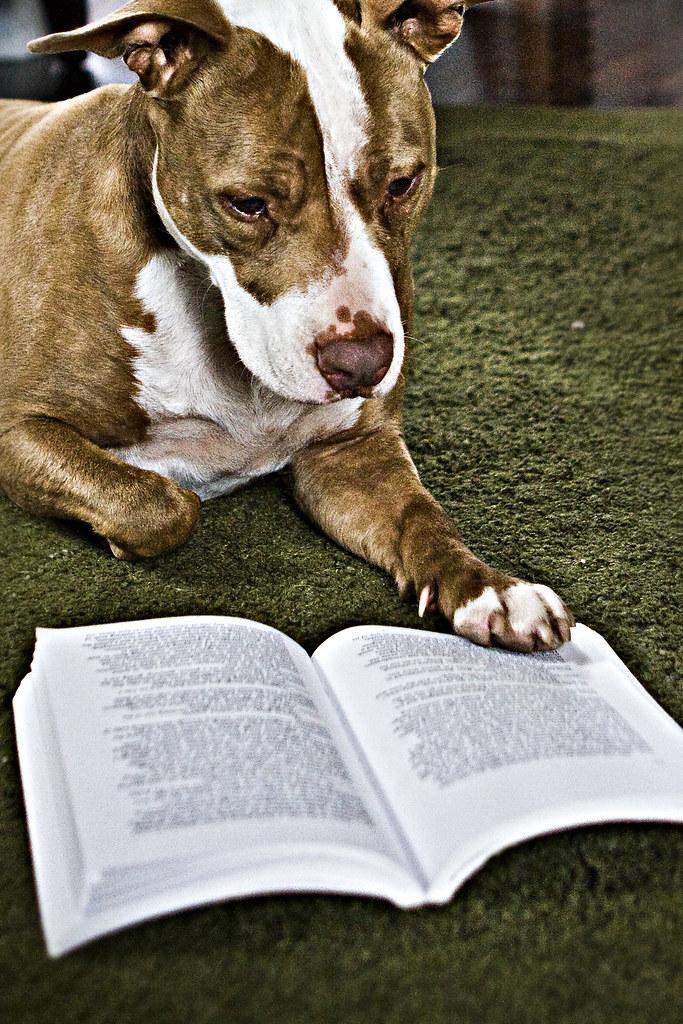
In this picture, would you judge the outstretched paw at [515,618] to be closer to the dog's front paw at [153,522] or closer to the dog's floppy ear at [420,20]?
the dog's front paw at [153,522]

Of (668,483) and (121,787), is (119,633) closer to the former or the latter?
(121,787)

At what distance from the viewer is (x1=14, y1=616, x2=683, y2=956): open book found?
1017 mm

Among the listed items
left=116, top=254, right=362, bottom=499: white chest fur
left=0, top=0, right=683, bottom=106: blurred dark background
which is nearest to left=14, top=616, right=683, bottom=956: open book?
left=116, top=254, right=362, bottom=499: white chest fur

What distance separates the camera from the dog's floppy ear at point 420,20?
153 centimetres

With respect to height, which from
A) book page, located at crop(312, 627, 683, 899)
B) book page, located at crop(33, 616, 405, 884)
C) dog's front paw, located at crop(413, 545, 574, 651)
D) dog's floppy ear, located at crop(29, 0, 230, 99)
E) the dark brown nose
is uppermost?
dog's floppy ear, located at crop(29, 0, 230, 99)

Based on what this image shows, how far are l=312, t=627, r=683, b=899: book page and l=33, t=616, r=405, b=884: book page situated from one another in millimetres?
52

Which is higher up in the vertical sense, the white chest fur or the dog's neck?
the dog's neck

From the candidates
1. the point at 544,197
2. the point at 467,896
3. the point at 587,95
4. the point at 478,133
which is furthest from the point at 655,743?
the point at 587,95

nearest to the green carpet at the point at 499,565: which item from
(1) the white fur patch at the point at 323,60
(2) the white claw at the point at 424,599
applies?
(2) the white claw at the point at 424,599

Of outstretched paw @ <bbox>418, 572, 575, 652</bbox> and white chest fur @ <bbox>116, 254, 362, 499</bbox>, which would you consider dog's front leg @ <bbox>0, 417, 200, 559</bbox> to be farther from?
outstretched paw @ <bbox>418, 572, 575, 652</bbox>

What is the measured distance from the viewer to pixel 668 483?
1977 mm

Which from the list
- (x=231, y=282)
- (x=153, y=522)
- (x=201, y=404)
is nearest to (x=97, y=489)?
(x=153, y=522)

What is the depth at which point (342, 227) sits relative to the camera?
147 centimetres

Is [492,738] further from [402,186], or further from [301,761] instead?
[402,186]
